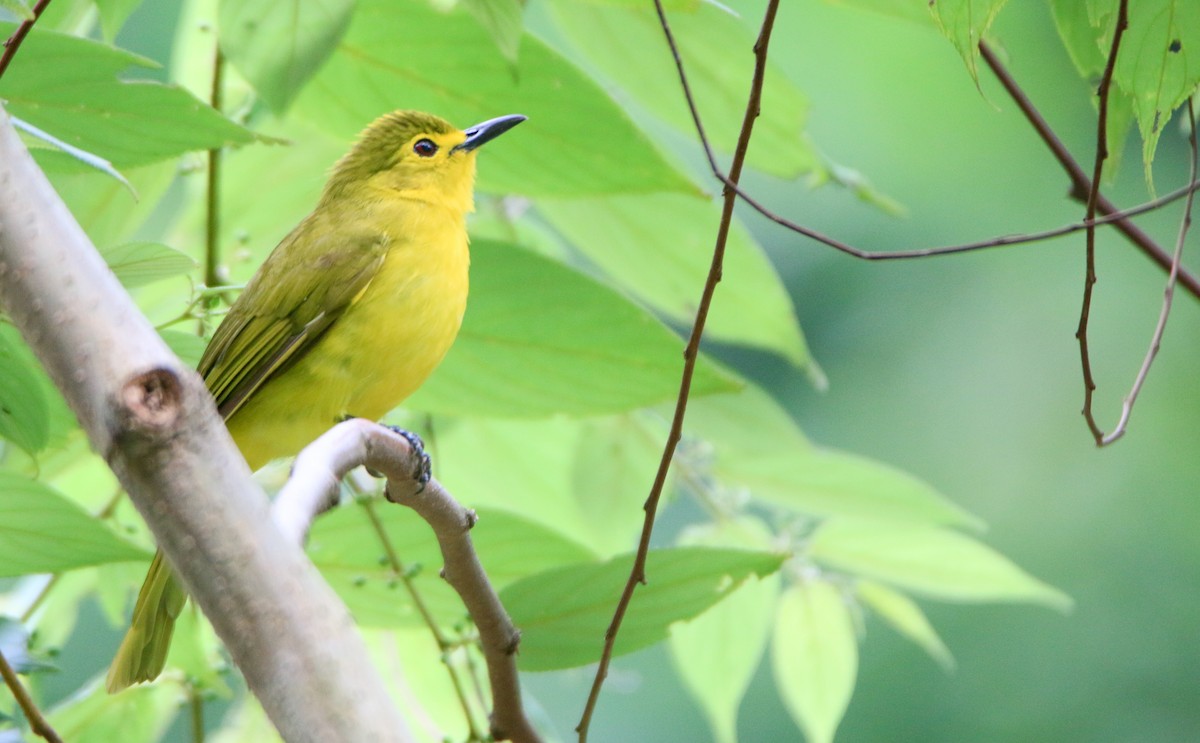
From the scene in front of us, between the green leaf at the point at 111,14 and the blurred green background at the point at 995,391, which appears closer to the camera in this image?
the green leaf at the point at 111,14

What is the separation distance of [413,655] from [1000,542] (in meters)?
5.19

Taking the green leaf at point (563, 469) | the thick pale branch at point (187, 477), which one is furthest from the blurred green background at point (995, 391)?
the thick pale branch at point (187, 477)

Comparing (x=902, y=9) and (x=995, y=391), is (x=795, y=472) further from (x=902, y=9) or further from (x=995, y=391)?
(x=995, y=391)

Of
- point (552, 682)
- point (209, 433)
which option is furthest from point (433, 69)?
point (552, 682)

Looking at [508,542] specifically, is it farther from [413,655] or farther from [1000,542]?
[1000,542]

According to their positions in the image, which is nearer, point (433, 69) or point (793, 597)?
point (433, 69)

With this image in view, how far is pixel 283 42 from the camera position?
1823 mm

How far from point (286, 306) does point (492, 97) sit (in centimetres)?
60

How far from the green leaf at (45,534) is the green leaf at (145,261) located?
11.8 inches

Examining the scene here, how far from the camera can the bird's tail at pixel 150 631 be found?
2021mm

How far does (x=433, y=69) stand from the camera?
2197 mm

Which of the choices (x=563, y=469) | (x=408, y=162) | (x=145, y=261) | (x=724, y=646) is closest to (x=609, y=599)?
(x=724, y=646)

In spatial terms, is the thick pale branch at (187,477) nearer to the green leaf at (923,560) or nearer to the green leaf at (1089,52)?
the green leaf at (1089,52)

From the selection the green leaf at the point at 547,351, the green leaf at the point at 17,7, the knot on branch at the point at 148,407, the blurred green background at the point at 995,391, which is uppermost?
the green leaf at the point at 17,7
